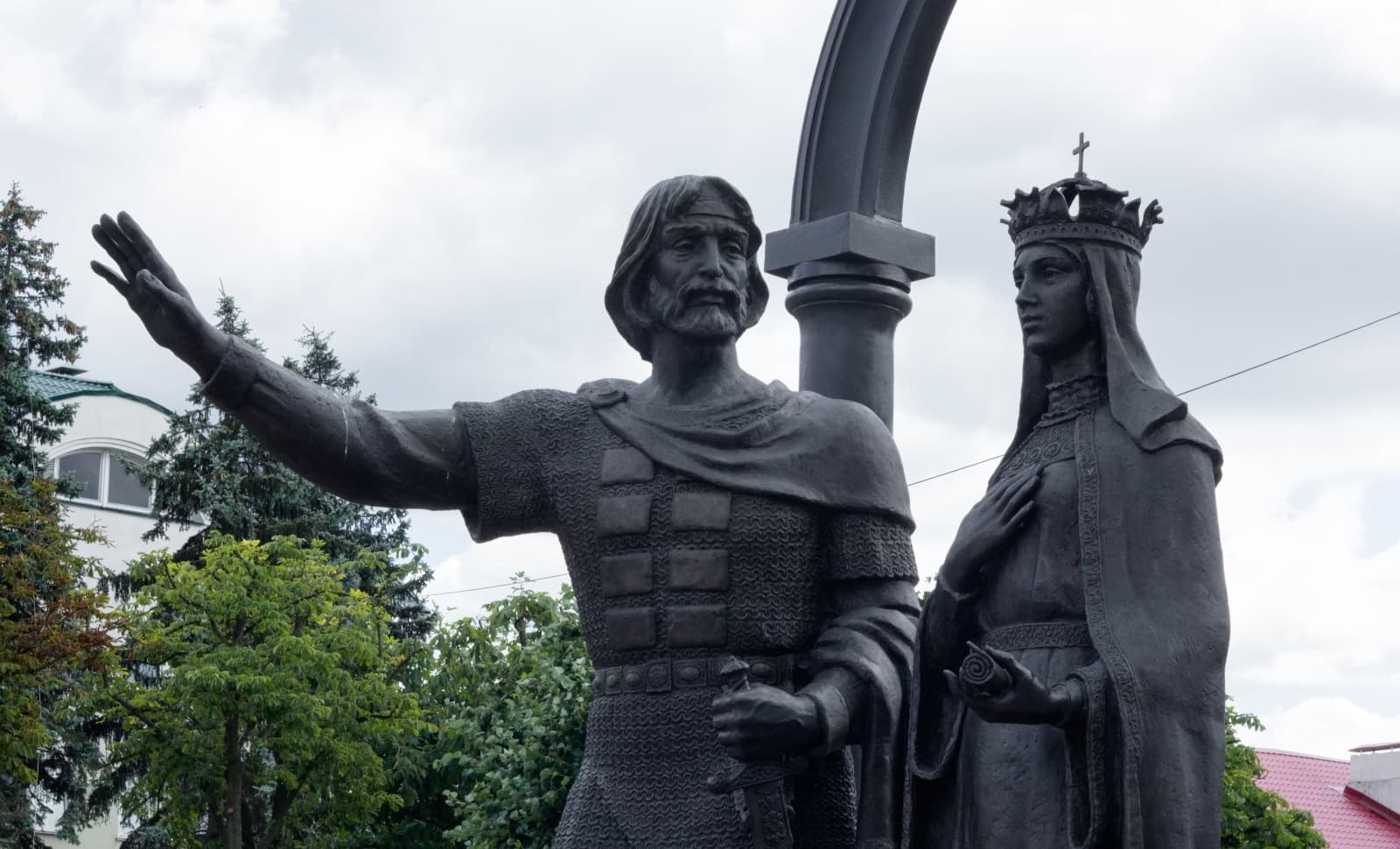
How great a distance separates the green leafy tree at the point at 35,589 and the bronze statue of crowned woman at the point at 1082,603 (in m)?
19.8

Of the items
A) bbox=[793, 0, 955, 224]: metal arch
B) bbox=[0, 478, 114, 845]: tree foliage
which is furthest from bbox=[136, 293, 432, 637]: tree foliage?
bbox=[793, 0, 955, 224]: metal arch

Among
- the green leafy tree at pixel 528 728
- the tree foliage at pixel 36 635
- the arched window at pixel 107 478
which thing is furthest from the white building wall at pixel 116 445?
the green leafy tree at pixel 528 728

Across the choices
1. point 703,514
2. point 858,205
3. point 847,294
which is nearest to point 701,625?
point 703,514

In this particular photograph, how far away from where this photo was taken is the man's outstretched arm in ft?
17.9

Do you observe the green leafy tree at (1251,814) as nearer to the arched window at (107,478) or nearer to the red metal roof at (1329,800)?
the red metal roof at (1329,800)

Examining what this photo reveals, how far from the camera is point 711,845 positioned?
17.7 feet

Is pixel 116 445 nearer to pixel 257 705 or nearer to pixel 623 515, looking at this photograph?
pixel 257 705

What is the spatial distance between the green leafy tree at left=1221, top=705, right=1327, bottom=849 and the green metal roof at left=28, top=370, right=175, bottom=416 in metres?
20.8

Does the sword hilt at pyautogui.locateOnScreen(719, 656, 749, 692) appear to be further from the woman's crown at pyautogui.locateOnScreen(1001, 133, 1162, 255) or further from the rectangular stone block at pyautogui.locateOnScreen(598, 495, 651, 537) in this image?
the woman's crown at pyautogui.locateOnScreen(1001, 133, 1162, 255)

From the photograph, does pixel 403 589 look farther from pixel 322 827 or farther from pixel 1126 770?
pixel 1126 770

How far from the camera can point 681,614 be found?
560cm

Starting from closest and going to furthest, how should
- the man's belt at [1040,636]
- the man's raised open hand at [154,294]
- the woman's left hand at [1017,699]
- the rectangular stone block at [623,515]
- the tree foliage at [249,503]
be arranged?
the woman's left hand at [1017,699] < the man's belt at [1040,636] < the man's raised open hand at [154,294] < the rectangular stone block at [623,515] < the tree foliage at [249,503]

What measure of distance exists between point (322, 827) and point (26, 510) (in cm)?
620

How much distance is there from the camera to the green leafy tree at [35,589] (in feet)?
78.1
